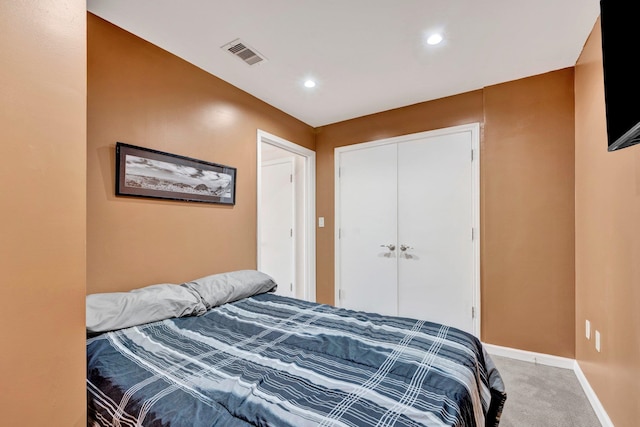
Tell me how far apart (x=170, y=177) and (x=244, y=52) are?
1.11m

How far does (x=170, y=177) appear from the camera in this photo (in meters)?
2.10

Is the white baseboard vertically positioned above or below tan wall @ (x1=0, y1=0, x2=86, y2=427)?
below

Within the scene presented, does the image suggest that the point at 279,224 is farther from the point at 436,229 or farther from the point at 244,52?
the point at 244,52

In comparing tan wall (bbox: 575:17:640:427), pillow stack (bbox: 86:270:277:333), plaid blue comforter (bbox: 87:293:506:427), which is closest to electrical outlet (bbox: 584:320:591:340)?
tan wall (bbox: 575:17:640:427)

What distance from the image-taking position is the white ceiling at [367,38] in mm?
1693

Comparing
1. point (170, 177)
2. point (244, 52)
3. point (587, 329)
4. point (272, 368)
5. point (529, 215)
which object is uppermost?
point (244, 52)

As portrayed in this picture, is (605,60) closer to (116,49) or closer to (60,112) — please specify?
(60,112)

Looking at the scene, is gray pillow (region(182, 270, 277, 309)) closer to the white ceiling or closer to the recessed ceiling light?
the white ceiling

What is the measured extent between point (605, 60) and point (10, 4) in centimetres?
219

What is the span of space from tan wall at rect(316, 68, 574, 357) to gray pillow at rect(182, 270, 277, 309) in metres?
2.11

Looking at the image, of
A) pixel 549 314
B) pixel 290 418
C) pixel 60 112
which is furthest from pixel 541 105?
pixel 60 112

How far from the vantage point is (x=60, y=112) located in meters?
0.95

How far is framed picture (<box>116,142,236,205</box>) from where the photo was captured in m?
1.85

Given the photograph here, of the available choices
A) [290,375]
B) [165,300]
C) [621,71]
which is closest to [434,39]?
[621,71]
